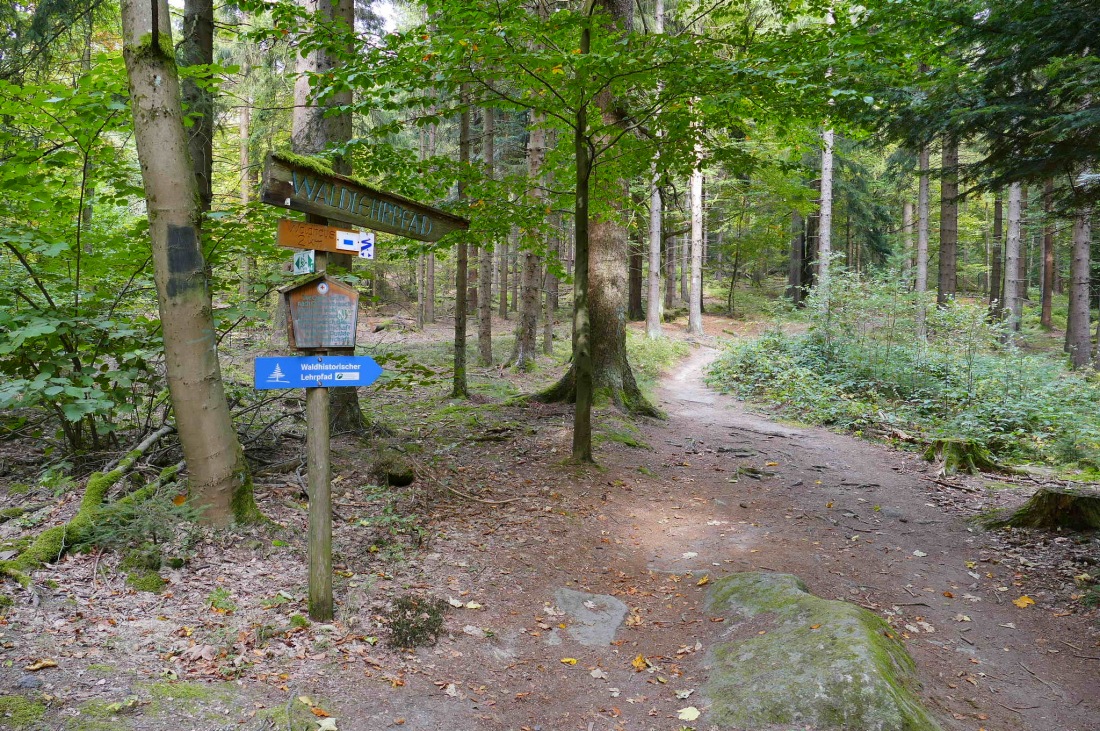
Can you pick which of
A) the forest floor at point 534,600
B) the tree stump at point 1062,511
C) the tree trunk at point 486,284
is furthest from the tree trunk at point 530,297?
the tree stump at point 1062,511

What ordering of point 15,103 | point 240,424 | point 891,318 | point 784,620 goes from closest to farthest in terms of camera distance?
point 784,620 → point 15,103 → point 240,424 → point 891,318

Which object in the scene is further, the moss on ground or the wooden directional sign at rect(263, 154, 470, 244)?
the wooden directional sign at rect(263, 154, 470, 244)

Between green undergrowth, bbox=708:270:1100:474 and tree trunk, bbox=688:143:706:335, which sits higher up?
tree trunk, bbox=688:143:706:335

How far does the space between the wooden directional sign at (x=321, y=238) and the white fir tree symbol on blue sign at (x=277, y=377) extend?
752mm

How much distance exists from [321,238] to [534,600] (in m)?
3.06

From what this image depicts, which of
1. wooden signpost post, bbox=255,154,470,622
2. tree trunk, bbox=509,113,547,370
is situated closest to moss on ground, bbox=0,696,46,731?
wooden signpost post, bbox=255,154,470,622

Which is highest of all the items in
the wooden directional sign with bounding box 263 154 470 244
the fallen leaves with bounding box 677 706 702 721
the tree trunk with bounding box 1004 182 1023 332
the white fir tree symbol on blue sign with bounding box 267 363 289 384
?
the tree trunk with bounding box 1004 182 1023 332

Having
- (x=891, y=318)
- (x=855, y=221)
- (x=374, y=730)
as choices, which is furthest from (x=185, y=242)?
(x=855, y=221)

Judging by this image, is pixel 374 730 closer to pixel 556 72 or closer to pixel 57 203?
pixel 57 203

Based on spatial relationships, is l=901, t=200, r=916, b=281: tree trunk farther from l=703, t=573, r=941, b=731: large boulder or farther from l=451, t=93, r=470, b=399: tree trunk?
l=703, t=573, r=941, b=731: large boulder

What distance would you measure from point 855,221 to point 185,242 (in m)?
28.8

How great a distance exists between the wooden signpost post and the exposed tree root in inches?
64.0

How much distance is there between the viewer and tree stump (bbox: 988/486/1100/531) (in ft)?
18.8

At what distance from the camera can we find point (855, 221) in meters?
27.4
